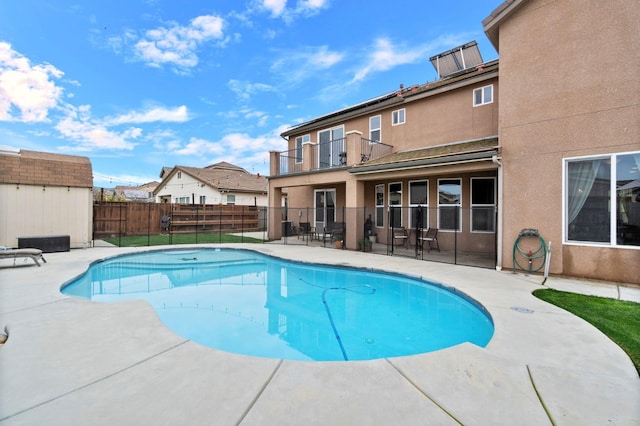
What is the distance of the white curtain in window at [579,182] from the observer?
6992mm

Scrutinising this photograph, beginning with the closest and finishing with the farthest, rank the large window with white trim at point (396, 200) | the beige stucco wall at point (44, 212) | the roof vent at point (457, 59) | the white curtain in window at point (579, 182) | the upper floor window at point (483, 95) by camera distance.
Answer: the white curtain in window at point (579, 182), the upper floor window at point (483, 95), the beige stucco wall at point (44, 212), the roof vent at point (457, 59), the large window with white trim at point (396, 200)

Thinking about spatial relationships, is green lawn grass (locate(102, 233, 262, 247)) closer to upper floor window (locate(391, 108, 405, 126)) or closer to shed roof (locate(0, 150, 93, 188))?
shed roof (locate(0, 150, 93, 188))

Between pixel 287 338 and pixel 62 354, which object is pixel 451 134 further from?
pixel 62 354

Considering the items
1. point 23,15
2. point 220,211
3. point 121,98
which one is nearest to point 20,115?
point 121,98

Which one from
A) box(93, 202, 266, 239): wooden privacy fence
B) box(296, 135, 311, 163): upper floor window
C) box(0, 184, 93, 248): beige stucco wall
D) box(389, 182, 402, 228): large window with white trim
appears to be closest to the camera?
box(0, 184, 93, 248): beige stucco wall

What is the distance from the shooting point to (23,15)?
9477mm

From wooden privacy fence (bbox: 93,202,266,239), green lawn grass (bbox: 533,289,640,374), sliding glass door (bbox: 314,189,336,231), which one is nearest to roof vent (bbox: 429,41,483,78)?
sliding glass door (bbox: 314,189,336,231)

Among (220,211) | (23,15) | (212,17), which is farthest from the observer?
(220,211)

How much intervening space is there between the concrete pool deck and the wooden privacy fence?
40.9ft

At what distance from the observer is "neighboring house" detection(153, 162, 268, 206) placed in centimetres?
2395

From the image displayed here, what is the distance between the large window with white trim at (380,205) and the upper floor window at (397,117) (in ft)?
9.61

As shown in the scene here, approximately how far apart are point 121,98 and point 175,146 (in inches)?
502

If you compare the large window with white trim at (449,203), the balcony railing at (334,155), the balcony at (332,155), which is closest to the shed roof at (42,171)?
the balcony at (332,155)

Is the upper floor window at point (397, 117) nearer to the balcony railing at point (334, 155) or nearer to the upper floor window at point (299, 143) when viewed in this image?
the balcony railing at point (334, 155)
